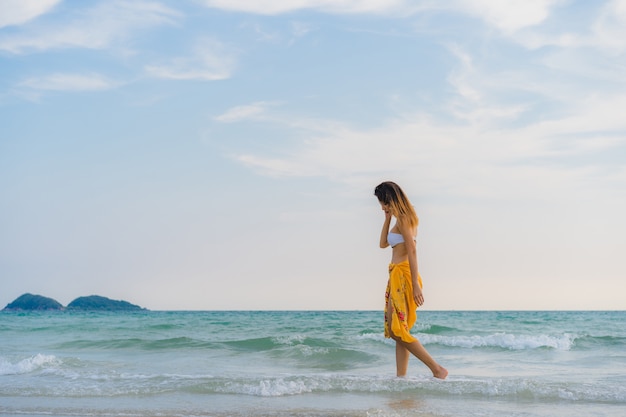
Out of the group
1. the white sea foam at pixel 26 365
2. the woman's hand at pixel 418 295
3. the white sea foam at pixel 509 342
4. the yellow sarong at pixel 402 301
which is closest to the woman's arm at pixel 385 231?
the yellow sarong at pixel 402 301

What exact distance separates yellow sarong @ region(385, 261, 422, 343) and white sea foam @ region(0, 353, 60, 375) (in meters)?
5.72

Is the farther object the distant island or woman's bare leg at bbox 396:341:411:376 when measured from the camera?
the distant island

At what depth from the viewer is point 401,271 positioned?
667cm

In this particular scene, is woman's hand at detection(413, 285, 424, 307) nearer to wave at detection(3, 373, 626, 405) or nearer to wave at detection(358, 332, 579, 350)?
wave at detection(3, 373, 626, 405)

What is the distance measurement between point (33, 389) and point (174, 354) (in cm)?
523

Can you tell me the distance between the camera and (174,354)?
42.4 ft

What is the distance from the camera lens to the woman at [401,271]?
6523 millimetres

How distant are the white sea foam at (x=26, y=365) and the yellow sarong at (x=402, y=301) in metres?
5.72

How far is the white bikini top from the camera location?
664cm

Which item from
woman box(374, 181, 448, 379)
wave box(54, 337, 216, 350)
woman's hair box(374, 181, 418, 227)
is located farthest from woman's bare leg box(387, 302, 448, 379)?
wave box(54, 337, 216, 350)

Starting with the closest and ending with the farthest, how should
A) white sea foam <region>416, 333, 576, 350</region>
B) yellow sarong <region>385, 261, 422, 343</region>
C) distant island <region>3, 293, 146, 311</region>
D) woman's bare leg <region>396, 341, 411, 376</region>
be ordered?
1. yellow sarong <region>385, 261, 422, 343</region>
2. woman's bare leg <region>396, 341, 411, 376</region>
3. white sea foam <region>416, 333, 576, 350</region>
4. distant island <region>3, 293, 146, 311</region>

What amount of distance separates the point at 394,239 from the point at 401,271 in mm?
316

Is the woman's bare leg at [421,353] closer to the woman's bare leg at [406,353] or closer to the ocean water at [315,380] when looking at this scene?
the woman's bare leg at [406,353]

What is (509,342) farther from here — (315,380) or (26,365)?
(26,365)
